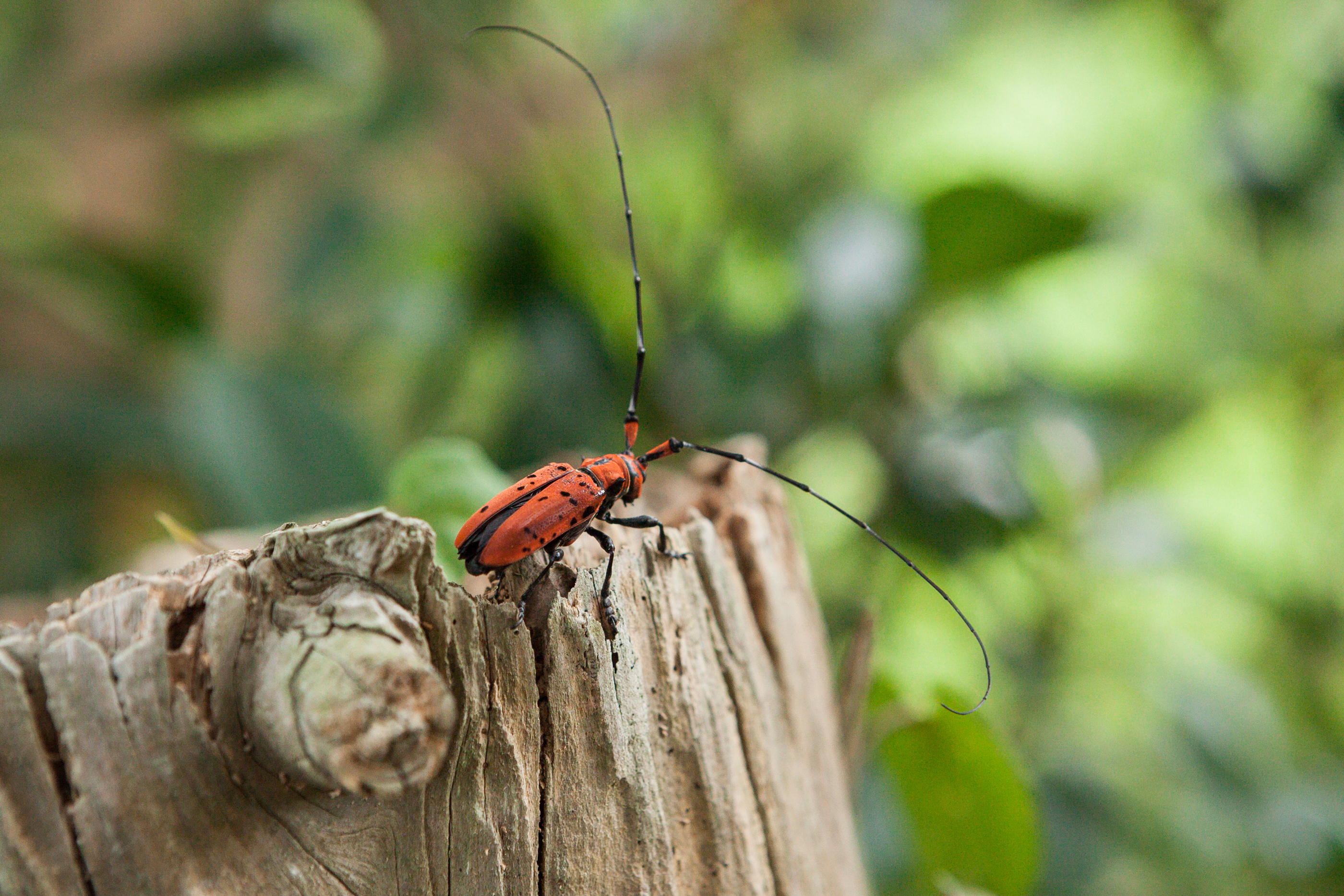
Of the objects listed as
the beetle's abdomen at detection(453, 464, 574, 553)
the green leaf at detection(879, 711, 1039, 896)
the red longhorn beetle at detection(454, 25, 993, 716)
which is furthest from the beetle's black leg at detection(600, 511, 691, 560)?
the green leaf at detection(879, 711, 1039, 896)

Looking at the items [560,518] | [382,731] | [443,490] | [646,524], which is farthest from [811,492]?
[382,731]

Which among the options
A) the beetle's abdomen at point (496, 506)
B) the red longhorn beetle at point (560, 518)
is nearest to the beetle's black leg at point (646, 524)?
the red longhorn beetle at point (560, 518)

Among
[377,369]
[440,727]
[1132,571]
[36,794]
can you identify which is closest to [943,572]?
[1132,571]

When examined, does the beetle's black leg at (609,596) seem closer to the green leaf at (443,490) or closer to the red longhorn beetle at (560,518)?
the red longhorn beetle at (560,518)

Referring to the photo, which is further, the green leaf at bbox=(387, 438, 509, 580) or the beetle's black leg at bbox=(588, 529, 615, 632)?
the green leaf at bbox=(387, 438, 509, 580)

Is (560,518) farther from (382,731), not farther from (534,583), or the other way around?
(382,731)

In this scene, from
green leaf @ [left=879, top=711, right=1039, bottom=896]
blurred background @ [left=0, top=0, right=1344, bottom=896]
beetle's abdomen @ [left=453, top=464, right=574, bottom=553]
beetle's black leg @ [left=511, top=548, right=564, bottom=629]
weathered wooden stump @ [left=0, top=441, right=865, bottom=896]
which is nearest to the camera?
weathered wooden stump @ [left=0, top=441, right=865, bottom=896]

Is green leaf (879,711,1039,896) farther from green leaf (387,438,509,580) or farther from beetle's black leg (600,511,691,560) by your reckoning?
green leaf (387,438,509,580)

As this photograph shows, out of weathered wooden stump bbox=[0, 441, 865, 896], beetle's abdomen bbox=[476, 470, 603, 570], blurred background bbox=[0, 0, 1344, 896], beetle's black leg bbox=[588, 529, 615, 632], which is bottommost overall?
weathered wooden stump bbox=[0, 441, 865, 896]

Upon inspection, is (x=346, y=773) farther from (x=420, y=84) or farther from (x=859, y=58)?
(x=859, y=58)
